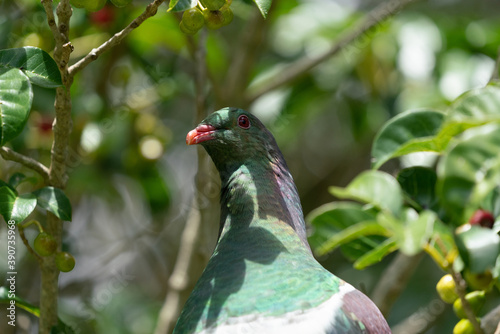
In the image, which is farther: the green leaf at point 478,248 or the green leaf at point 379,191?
the green leaf at point 379,191

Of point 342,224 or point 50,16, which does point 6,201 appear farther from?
point 342,224

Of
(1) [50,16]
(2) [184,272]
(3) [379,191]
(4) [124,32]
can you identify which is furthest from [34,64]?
(2) [184,272]

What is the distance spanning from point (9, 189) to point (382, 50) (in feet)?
7.98

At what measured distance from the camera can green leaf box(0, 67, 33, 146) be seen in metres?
1.54

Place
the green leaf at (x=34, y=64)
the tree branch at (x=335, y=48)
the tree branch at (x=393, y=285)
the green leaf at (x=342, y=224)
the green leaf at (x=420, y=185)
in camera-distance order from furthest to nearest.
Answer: the tree branch at (x=335, y=48)
the tree branch at (x=393, y=285)
the green leaf at (x=342, y=224)
the green leaf at (x=420, y=185)
the green leaf at (x=34, y=64)

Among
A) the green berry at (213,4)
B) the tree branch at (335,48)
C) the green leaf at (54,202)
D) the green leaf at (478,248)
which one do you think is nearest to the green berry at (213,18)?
the green berry at (213,4)

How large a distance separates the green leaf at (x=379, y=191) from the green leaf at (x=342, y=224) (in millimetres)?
426

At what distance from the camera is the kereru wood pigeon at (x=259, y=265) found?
6.07 feet

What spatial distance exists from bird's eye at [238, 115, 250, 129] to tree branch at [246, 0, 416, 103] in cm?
91

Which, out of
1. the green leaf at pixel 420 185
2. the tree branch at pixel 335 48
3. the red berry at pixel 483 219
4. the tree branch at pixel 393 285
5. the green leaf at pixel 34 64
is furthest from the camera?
the tree branch at pixel 335 48

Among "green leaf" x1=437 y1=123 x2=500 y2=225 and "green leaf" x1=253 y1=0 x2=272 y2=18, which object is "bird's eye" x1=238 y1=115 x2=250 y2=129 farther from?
"green leaf" x1=437 y1=123 x2=500 y2=225

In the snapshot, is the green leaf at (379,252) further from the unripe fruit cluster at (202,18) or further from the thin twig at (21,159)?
the thin twig at (21,159)

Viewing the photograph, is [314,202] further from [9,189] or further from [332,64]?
[9,189]

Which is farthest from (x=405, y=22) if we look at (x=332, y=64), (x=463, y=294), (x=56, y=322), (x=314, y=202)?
(x=56, y=322)
